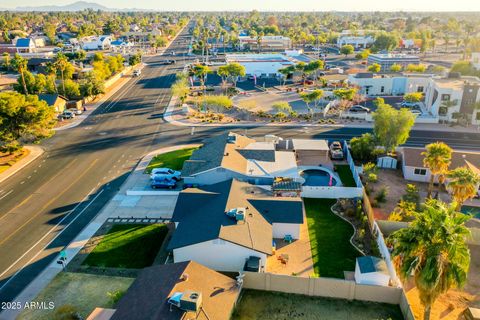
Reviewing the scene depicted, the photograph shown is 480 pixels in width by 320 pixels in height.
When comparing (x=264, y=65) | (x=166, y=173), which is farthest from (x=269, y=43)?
(x=166, y=173)

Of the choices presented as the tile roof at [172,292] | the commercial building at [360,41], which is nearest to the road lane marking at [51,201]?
the tile roof at [172,292]

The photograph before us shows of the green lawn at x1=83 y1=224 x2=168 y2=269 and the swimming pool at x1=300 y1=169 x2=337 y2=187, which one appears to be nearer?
the green lawn at x1=83 y1=224 x2=168 y2=269

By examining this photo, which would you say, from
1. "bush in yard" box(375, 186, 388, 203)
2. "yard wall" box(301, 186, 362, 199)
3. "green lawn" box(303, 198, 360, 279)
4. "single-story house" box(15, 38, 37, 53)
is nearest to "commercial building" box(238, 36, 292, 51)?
"single-story house" box(15, 38, 37, 53)

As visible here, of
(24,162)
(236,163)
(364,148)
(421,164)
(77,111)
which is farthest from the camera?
(77,111)

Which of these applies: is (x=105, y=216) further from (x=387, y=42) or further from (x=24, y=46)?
(x=24, y=46)

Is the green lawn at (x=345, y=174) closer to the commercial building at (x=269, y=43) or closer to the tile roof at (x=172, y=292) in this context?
the tile roof at (x=172, y=292)

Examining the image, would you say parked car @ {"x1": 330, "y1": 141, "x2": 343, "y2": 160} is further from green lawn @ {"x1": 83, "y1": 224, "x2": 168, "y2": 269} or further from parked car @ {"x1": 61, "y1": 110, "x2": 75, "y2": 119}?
parked car @ {"x1": 61, "y1": 110, "x2": 75, "y2": 119}

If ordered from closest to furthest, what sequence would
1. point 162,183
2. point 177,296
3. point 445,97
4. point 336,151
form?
1. point 177,296
2. point 162,183
3. point 336,151
4. point 445,97
